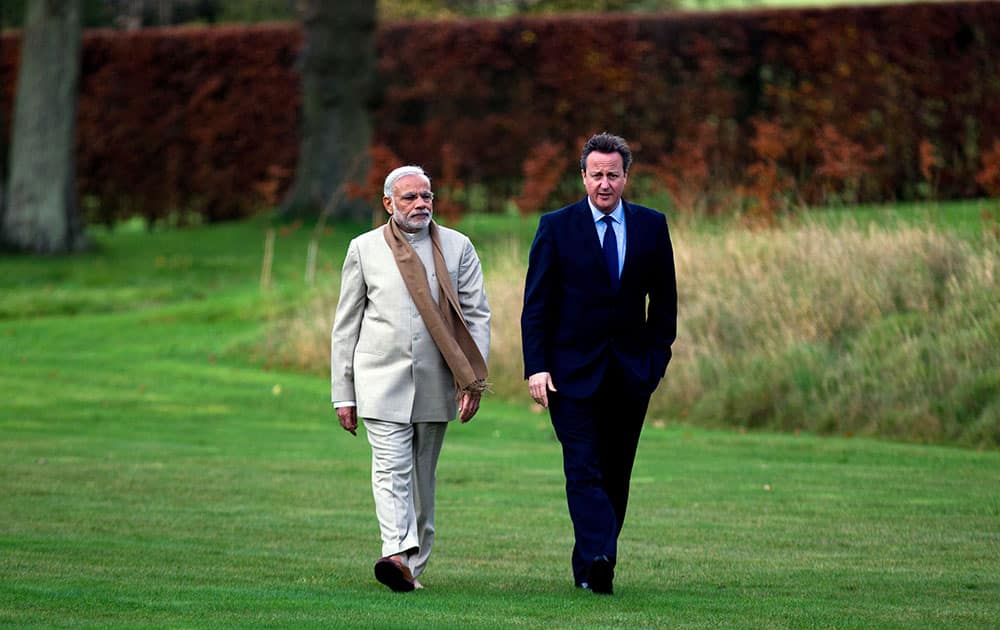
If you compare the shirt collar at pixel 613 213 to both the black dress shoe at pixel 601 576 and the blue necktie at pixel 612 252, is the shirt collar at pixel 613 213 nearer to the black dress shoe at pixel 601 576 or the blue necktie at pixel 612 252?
the blue necktie at pixel 612 252

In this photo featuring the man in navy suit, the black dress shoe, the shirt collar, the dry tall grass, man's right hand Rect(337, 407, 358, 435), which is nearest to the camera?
the black dress shoe

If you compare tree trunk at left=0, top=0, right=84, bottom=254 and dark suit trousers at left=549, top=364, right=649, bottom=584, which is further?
tree trunk at left=0, top=0, right=84, bottom=254

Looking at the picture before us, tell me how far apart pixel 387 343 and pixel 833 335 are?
9.56 meters

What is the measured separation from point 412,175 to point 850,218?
1126 centimetres

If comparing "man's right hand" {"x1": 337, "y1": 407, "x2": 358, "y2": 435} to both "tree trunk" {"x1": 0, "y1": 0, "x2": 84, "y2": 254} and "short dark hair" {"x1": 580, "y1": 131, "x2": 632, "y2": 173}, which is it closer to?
"short dark hair" {"x1": 580, "y1": 131, "x2": 632, "y2": 173}

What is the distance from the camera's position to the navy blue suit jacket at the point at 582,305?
26.0 ft

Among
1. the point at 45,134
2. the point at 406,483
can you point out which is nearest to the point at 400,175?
the point at 406,483

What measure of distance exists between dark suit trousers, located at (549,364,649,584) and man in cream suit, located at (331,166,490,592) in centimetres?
A: 47

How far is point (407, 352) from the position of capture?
320 inches

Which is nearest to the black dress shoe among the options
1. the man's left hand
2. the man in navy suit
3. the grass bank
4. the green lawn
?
the man in navy suit

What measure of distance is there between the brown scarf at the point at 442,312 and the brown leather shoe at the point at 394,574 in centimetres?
83

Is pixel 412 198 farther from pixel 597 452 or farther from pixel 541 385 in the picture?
pixel 597 452

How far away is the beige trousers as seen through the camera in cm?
796

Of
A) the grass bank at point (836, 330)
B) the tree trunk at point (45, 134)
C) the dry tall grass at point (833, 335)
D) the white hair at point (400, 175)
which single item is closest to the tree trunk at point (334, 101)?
the tree trunk at point (45, 134)
